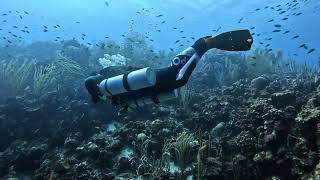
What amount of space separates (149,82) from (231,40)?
7.38 ft

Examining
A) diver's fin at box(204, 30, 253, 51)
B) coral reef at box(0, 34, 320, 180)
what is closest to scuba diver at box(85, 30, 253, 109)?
diver's fin at box(204, 30, 253, 51)

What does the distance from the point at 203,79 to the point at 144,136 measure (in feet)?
25.9

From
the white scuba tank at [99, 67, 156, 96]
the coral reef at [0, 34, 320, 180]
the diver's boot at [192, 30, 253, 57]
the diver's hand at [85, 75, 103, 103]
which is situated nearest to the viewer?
the white scuba tank at [99, 67, 156, 96]

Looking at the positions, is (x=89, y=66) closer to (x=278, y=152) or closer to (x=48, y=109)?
(x=48, y=109)

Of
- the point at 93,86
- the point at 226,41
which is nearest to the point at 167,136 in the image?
the point at 93,86

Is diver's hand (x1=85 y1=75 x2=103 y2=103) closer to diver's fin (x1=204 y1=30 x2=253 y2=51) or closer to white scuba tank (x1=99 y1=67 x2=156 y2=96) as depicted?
white scuba tank (x1=99 y1=67 x2=156 y2=96)

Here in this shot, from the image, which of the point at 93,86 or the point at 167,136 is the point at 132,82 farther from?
the point at 167,136

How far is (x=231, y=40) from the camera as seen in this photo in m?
7.20

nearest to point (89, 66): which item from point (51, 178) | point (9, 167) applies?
point (9, 167)

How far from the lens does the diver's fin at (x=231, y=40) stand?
23.4 ft

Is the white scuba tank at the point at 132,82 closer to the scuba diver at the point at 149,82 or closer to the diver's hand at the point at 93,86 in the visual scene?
the scuba diver at the point at 149,82

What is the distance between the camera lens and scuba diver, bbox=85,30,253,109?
6.38 metres

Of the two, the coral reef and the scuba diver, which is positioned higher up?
the scuba diver

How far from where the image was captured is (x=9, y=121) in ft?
35.8
